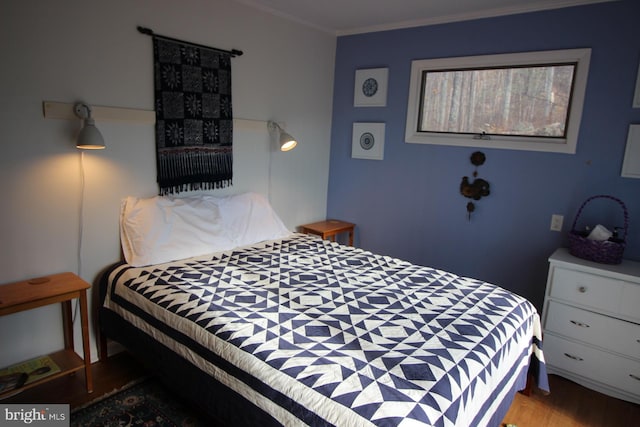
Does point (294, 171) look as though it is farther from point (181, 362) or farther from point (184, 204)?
point (181, 362)

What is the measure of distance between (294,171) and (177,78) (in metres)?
1.28

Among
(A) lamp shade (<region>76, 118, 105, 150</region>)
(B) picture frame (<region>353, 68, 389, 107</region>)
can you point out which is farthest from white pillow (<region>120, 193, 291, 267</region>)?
(B) picture frame (<region>353, 68, 389, 107</region>)

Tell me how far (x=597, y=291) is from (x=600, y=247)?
0.83ft

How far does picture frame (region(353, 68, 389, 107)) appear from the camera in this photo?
343cm

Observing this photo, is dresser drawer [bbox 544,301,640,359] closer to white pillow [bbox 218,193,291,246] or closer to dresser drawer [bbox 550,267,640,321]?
dresser drawer [bbox 550,267,640,321]

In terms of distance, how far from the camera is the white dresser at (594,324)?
7.44ft

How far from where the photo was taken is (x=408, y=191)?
3416 millimetres

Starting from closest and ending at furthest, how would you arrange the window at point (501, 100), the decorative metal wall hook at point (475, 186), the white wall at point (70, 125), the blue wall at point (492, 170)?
1. the white wall at point (70, 125)
2. the blue wall at point (492, 170)
3. the window at point (501, 100)
4. the decorative metal wall hook at point (475, 186)

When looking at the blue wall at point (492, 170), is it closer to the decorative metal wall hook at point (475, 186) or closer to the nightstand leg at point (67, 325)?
the decorative metal wall hook at point (475, 186)

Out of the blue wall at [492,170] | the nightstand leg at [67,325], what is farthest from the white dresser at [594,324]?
the nightstand leg at [67,325]

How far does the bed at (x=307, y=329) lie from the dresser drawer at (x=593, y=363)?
463 millimetres

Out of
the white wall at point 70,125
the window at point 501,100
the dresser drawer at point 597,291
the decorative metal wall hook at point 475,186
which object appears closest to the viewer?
the white wall at point 70,125

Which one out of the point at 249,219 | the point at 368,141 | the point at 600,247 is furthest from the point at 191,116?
the point at 600,247

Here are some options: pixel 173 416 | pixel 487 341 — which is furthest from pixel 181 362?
pixel 487 341
